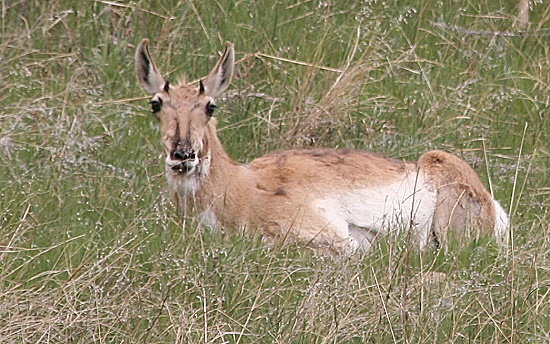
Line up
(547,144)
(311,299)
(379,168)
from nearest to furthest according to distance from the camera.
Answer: (311,299) < (379,168) < (547,144)

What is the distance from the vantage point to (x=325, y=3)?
11.2m

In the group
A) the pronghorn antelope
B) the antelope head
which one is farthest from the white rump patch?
the antelope head

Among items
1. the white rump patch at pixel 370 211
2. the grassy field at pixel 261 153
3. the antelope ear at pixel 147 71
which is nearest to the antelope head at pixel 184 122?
the antelope ear at pixel 147 71

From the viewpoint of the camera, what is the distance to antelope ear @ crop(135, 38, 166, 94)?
7906 mm

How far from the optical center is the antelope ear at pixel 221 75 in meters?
7.96

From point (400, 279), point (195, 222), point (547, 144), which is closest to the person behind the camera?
point (400, 279)

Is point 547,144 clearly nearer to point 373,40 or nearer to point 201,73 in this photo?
point 373,40

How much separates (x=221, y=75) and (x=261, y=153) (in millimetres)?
1464

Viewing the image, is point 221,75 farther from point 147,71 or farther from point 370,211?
point 370,211

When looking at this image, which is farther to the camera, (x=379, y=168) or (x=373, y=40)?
(x=373, y=40)

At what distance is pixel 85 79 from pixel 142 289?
441 centimetres

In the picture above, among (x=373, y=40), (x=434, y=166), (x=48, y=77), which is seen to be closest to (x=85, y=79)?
(x=48, y=77)

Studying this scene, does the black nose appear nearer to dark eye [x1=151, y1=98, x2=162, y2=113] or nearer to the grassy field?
the grassy field

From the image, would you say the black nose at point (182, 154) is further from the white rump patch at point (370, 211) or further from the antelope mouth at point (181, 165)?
the white rump patch at point (370, 211)
